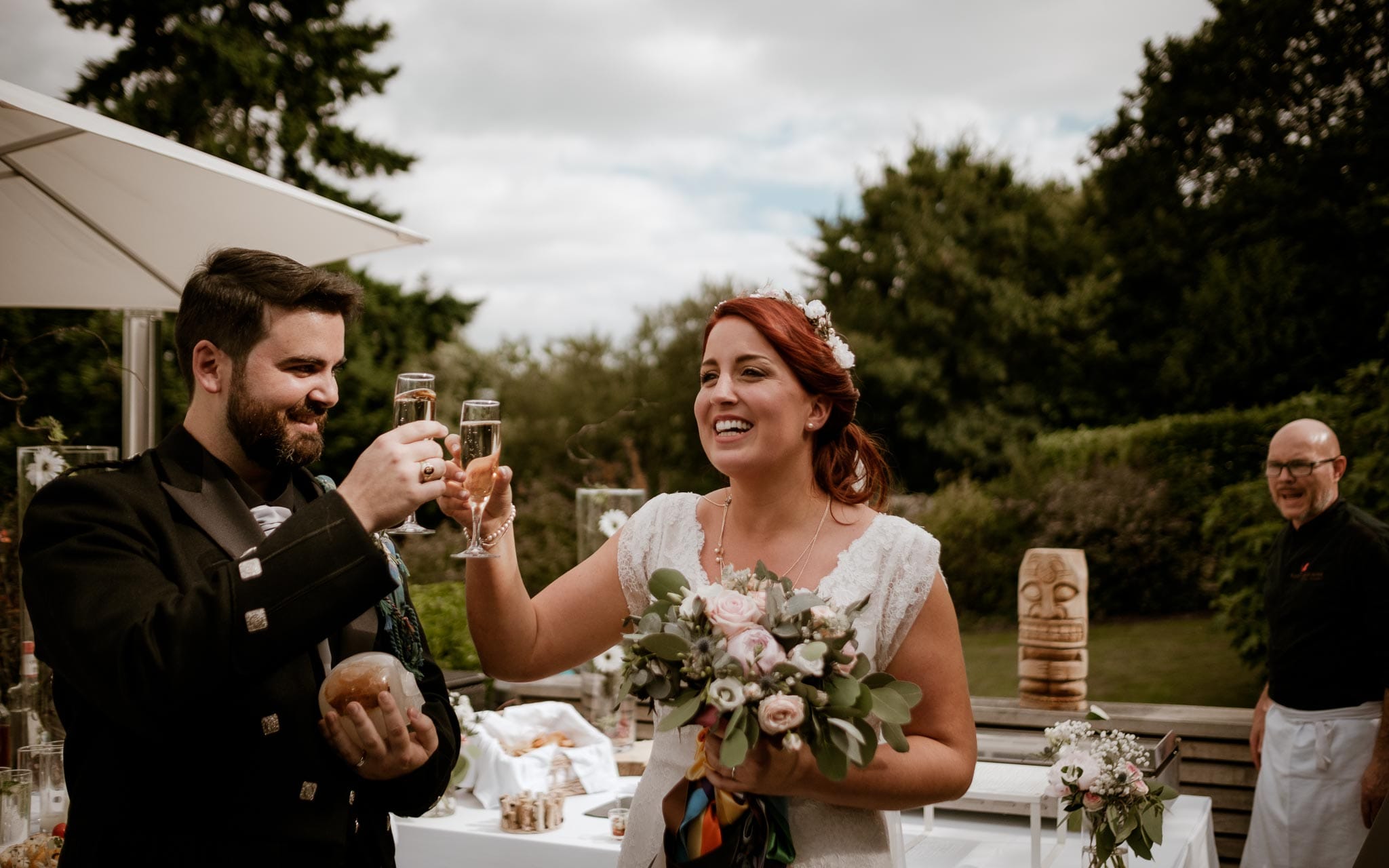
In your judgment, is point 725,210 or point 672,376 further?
point 725,210

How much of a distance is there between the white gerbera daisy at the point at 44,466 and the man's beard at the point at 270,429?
2.46 meters

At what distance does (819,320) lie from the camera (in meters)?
2.46

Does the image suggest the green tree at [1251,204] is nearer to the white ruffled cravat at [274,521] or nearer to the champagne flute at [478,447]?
the champagne flute at [478,447]

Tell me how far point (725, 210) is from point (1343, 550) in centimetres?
2376

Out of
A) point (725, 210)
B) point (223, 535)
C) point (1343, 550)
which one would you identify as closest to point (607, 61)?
point (725, 210)

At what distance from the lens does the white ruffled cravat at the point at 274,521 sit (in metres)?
1.92

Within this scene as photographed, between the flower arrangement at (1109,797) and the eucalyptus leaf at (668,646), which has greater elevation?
the eucalyptus leaf at (668,646)

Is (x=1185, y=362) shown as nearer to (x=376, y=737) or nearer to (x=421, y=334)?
(x=421, y=334)

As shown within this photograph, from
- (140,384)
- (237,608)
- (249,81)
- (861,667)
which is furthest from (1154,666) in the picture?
(249,81)

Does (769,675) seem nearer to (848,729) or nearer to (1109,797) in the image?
(848,729)

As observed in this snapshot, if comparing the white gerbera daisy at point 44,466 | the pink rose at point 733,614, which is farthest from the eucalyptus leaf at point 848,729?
the white gerbera daisy at point 44,466

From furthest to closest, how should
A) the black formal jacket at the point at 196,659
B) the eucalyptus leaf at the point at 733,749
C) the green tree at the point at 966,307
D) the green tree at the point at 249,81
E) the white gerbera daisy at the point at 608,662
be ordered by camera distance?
1. the green tree at the point at 966,307
2. the green tree at the point at 249,81
3. the white gerbera daisy at the point at 608,662
4. the eucalyptus leaf at the point at 733,749
5. the black formal jacket at the point at 196,659

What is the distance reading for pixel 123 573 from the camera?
65.4 inches

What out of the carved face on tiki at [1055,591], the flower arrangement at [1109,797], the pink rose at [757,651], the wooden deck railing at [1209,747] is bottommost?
the wooden deck railing at [1209,747]
